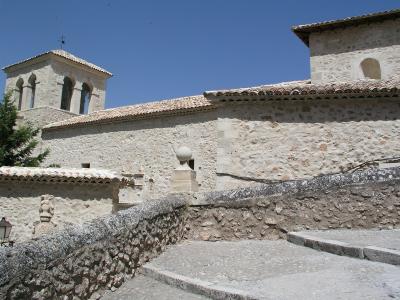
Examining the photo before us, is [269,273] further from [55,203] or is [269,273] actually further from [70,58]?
[70,58]

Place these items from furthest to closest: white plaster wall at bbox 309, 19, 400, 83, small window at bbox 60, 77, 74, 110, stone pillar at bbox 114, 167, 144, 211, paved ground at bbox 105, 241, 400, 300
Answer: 1. small window at bbox 60, 77, 74, 110
2. stone pillar at bbox 114, 167, 144, 211
3. white plaster wall at bbox 309, 19, 400, 83
4. paved ground at bbox 105, 241, 400, 300

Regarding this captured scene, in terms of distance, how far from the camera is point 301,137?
10.8m

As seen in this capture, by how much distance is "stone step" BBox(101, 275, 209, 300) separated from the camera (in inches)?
151

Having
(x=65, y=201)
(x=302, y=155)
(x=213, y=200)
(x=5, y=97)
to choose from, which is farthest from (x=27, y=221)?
(x=5, y=97)

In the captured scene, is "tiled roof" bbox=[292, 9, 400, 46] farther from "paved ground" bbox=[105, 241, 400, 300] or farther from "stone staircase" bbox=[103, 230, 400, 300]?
"paved ground" bbox=[105, 241, 400, 300]

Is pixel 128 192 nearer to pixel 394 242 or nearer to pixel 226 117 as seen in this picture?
pixel 226 117

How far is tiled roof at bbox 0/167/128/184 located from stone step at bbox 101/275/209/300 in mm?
4893

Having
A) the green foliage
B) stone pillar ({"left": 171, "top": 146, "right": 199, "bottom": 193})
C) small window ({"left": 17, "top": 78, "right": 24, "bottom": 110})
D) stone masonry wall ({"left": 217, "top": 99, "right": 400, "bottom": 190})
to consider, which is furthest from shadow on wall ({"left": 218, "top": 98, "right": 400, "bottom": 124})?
small window ({"left": 17, "top": 78, "right": 24, "bottom": 110})

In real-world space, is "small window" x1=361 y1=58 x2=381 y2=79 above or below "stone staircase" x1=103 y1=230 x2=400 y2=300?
above

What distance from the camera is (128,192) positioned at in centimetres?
1531

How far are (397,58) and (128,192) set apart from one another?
35.0 feet

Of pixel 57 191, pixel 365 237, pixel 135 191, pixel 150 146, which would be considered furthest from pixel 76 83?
pixel 365 237

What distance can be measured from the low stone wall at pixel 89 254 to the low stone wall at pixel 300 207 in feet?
1.78

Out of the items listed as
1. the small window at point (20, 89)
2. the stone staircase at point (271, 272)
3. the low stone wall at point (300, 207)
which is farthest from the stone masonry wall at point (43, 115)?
the stone staircase at point (271, 272)
